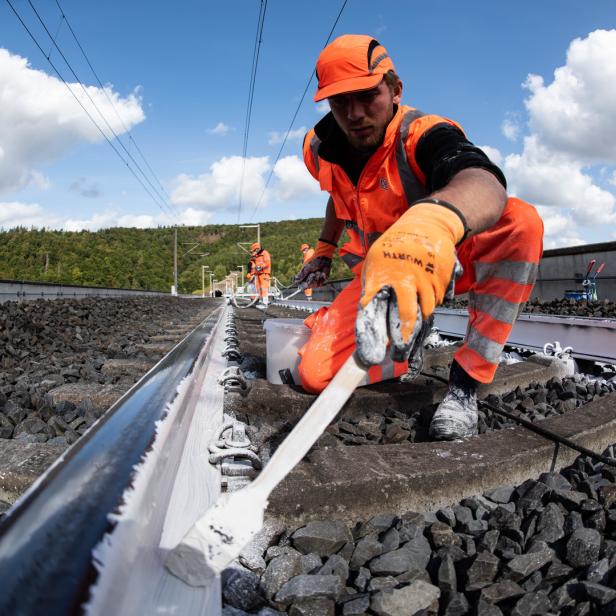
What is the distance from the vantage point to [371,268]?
1199 millimetres

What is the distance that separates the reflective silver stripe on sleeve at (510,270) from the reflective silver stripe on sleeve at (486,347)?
290 mm

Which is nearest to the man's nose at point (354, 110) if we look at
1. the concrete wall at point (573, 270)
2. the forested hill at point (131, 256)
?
the concrete wall at point (573, 270)

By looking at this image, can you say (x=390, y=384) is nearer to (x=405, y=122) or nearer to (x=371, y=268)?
(x=405, y=122)

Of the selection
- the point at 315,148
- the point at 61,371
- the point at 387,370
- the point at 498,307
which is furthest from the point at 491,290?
the point at 61,371

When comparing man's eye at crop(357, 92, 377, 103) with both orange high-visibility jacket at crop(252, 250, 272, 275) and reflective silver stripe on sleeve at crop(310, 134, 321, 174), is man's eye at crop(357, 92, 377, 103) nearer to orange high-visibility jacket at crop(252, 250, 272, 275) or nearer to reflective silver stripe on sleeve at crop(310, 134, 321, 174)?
reflective silver stripe on sleeve at crop(310, 134, 321, 174)

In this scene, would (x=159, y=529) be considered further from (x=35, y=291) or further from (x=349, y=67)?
(x=35, y=291)

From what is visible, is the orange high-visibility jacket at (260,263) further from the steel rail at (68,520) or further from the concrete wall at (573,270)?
the steel rail at (68,520)

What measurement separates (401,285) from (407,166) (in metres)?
1.40

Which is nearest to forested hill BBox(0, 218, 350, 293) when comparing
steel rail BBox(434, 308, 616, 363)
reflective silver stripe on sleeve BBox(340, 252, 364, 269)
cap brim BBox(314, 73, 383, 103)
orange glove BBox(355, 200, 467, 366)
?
steel rail BBox(434, 308, 616, 363)

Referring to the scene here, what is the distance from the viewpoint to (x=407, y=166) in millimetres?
2385

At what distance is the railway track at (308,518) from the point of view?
80cm

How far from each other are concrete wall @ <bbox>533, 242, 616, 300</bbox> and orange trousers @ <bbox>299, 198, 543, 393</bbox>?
7764 millimetres

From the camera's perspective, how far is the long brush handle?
3.34 feet

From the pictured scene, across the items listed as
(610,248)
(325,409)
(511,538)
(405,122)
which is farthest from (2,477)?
(610,248)
